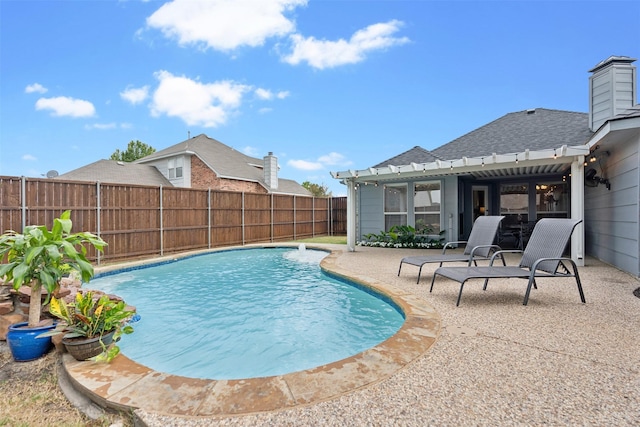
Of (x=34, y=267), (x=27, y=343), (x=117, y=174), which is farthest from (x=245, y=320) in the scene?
(x=117, y=174)

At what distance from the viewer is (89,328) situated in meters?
2.82

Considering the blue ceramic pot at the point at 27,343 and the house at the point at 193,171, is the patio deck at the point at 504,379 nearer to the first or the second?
the blue ceramic pot at the point at 27,343

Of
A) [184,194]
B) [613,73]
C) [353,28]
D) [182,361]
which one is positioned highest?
[353,28]

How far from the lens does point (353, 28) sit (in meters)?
11.0

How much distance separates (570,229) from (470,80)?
9.39 m

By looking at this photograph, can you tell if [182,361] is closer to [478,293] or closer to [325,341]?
[325,341]

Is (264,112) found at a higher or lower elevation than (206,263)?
higher

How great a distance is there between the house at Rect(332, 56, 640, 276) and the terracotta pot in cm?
774

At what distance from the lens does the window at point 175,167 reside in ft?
62.1

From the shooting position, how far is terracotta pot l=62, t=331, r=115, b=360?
2.69 meters

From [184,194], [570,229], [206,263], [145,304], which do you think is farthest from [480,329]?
[184,194]

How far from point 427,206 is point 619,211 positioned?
4.97 m

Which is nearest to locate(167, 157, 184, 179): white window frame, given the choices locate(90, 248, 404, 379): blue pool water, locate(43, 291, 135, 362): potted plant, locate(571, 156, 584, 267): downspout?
locate(90, 248, 404, 379): blue pool water

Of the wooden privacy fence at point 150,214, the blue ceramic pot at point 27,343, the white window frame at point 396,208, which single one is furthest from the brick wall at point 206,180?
the blue ceramic pot at point 27,343
